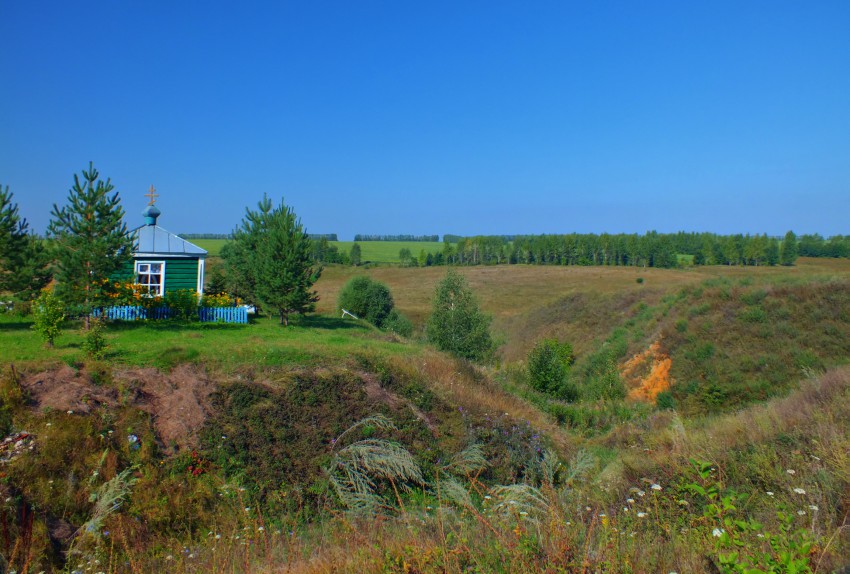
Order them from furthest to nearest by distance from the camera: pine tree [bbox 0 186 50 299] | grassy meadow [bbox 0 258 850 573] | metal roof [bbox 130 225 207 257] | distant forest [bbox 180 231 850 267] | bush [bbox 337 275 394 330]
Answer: distant forest [bbox 180 231 850 267] < bush [bbox 337 275 394 330] < metal roof [bbox 130 225 207 257] < pine tree [bbox 0 186 50 299] < grassy meadow [bbox 0 258 850 573]

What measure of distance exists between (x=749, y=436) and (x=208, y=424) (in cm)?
881

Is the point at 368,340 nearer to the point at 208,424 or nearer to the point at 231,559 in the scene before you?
the point at 208,424

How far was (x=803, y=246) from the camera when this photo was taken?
90.7m

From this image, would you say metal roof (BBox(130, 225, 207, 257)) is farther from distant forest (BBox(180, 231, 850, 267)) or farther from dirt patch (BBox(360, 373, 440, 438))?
distant forest (BBox(180, 231, 850, 267))

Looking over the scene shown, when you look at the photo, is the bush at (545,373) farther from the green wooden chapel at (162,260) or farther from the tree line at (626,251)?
the tree line at (626,251)

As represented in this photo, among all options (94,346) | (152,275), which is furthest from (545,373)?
(152,275)

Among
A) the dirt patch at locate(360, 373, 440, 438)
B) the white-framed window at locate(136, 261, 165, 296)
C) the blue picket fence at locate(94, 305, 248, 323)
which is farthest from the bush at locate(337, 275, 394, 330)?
the dirt patch at locate(360, 373, 440, 438)

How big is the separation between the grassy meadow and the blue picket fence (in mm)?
573

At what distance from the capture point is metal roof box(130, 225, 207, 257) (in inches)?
755

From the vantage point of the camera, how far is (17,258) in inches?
621

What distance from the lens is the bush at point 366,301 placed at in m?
32.2

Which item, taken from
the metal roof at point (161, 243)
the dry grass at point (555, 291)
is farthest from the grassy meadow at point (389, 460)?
the dry grass at point (555, 291)

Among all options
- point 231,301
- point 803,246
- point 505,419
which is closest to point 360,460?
point 505,419

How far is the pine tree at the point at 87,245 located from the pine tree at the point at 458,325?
1295 centimetres
